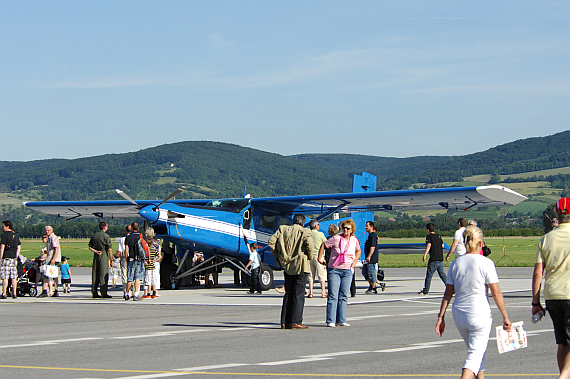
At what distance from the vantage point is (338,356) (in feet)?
26.7

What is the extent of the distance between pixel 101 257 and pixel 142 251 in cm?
143

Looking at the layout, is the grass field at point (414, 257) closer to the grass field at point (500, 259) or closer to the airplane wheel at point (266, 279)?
the grass field at point (500, 259)

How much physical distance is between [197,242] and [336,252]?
809 centimetres

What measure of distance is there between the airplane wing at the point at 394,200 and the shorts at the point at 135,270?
5125 millimetres

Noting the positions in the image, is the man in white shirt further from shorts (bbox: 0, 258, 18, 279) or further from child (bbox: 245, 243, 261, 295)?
shorts (bbox: 0, 258, 18, 279)

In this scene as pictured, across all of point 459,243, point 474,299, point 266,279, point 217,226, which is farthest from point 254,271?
point 474,299

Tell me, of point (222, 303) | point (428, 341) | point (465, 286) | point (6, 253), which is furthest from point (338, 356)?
point (6, 253)

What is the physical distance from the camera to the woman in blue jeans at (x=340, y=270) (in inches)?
436

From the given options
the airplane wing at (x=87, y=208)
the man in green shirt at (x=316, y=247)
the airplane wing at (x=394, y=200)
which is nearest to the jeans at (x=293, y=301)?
the man in green shirt at (x=316, y=247)

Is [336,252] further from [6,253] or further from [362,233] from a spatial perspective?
Answer: [362,233]

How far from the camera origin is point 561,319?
635cm

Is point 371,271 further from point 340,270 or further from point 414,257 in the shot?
point 414,257

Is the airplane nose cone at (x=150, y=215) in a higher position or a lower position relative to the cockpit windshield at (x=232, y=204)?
lower

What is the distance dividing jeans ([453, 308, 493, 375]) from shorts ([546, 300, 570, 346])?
29.8 inches
